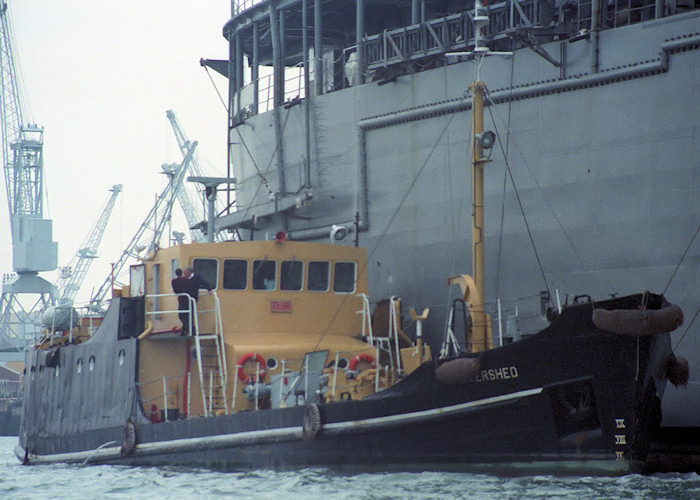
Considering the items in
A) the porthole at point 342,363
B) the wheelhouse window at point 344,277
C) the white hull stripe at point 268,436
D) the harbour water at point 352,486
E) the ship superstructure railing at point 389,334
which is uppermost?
the wheelhouse window at point 344,277

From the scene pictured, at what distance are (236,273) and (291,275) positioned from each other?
3.18ft

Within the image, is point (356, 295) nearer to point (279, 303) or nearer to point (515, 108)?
point (279, 303)

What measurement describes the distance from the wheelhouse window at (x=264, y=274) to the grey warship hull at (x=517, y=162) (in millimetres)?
1745

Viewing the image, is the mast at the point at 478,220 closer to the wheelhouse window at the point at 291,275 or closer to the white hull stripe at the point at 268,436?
the white hull stripe at the point at 268,436

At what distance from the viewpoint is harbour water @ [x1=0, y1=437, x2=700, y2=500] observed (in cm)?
1412

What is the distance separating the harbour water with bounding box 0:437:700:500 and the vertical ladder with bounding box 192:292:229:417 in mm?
1231

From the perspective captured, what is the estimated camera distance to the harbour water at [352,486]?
46.3 feet

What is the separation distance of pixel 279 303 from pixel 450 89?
19.0 feet

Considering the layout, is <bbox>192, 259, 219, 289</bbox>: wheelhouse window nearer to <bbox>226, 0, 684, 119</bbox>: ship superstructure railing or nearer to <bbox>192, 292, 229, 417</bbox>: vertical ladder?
<bbox>192, 292, 229, 417</bbox>: vertical ladder

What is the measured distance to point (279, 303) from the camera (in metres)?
19.7

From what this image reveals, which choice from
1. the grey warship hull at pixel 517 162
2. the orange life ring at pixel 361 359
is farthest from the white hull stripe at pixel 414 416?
the grey warship hull at pixel 517 162

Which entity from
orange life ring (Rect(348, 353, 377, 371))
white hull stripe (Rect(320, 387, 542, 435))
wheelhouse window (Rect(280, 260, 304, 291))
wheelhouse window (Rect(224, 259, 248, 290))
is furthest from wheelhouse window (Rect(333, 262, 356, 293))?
→ white hull stripe (Rect(320, 387, 542, 435))

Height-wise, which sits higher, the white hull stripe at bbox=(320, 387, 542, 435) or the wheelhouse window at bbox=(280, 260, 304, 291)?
the wheelhouse window at bbox=(280, 260, 304, 291)

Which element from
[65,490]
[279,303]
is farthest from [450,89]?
[65,490]
